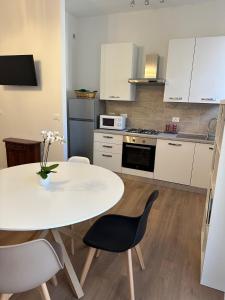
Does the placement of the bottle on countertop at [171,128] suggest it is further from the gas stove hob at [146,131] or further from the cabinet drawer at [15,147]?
the cabinet drawer at [15,147]

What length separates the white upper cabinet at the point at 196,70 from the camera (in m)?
3.23

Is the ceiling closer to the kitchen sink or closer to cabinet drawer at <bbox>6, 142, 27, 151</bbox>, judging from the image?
the kitchen sink

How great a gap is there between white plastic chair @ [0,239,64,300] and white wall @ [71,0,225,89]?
11.8 feet

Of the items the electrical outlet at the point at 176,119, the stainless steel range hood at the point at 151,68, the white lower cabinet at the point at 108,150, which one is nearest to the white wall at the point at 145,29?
the stainless steel range hood at the point at 151,68

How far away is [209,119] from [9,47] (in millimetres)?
3609

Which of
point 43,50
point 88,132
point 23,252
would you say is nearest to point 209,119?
point 88,132

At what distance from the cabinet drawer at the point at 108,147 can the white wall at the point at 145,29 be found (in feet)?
4.30

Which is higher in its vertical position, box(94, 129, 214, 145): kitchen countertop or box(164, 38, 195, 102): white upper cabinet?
box(164, 38, 195, 102): white upper cabinet

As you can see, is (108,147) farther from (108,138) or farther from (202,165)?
(202,165)

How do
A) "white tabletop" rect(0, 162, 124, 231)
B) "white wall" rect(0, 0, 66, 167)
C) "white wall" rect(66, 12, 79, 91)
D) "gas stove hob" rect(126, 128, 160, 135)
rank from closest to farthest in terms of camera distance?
1. "white tabletop" rect(0, 162, 124, 231)
2. "white wall" rect(0, 0, 66, 167)
3. "gas stove hob" rect(126, 128, 160, 135)
4. "white wall" rect(66, 12, 79, 91)

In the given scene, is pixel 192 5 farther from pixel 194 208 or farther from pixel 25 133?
pixel 25 133

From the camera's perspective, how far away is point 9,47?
3.69 meters

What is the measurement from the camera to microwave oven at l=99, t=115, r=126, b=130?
157 inches

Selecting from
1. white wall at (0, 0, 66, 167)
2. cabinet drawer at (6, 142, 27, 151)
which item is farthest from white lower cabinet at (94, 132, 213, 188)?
cabinet drawer at (6, 142, 27, 151)
